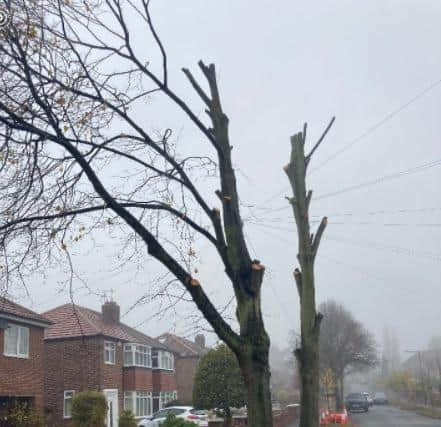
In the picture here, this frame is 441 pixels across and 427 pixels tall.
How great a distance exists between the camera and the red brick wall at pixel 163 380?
42.4m

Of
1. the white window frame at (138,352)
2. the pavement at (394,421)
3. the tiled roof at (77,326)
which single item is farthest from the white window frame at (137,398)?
the pavement at (394,421)

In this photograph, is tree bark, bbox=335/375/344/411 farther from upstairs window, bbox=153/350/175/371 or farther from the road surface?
upstairs window, bbox=153/350/175/371

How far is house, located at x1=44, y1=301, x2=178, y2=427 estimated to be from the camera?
3300 cm

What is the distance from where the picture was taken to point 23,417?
895 inches

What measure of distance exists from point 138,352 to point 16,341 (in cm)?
1443

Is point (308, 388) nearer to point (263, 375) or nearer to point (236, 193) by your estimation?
point (263, 375)

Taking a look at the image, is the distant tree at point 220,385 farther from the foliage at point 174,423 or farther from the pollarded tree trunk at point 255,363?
the pollarded tree trunk at point 255,363

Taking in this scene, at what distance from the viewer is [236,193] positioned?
334 inches

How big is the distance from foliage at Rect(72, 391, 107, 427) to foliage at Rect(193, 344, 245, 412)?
585cm

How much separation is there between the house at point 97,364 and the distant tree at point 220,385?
8.19 m

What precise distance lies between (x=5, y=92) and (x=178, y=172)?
7.72ft

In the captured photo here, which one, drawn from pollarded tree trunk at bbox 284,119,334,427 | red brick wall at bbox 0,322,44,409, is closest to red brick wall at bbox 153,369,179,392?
red brick wall at bbox 0,322,44,409

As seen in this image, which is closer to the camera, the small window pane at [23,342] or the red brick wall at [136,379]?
the small window pane at [23,342]

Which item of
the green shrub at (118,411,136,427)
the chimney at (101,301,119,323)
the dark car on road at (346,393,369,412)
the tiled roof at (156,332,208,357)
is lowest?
the dark car on road at (346,393,369,412)
